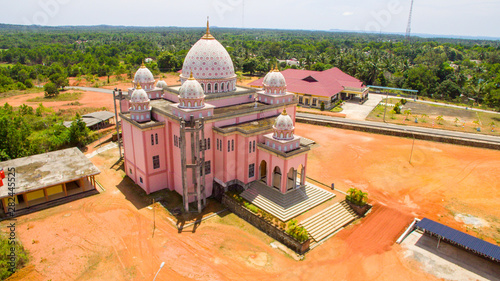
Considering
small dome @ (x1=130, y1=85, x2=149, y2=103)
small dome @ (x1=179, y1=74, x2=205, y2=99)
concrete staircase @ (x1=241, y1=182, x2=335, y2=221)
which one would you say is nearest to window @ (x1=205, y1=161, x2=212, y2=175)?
concrete staircase @ (x1=241, y1=182, x2=335, y2=221)

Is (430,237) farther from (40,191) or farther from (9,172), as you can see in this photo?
(9,172)

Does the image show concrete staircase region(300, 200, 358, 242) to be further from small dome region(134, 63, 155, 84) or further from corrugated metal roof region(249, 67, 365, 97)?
corrugated metal roof region(249, 67, 365, 97)

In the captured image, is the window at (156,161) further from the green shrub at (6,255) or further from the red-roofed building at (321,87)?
the red-roofed building at (321,87)

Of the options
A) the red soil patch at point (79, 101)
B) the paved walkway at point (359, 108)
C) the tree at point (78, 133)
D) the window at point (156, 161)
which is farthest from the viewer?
the red soil patch at point (79, 101)

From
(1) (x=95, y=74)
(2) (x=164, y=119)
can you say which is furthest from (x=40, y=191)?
(1) (x=95, y=74)

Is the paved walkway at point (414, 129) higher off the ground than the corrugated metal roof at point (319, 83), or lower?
lower

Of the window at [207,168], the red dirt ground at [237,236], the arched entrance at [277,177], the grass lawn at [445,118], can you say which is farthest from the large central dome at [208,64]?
the grass lawn at [445,118]

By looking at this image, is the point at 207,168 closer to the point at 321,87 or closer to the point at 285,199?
the point at 285,199
